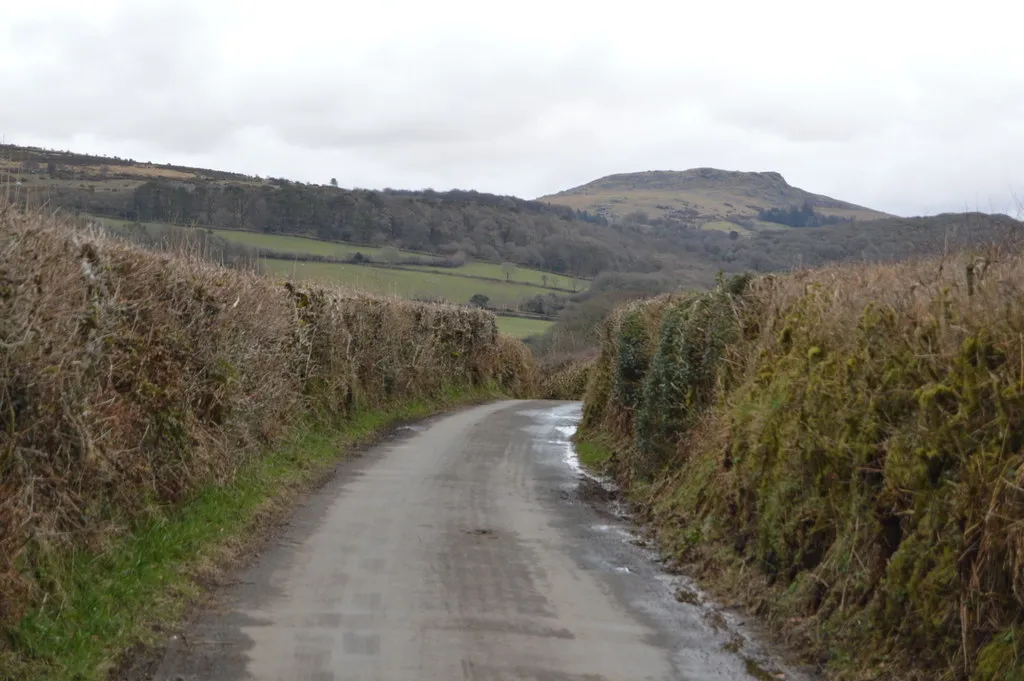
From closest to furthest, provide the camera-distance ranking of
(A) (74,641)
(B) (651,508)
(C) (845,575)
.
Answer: (A) (74,641), (C) (845,575), (B) (651,508)

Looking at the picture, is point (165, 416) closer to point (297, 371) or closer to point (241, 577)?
point (241, 577)

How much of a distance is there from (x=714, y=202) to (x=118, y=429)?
15344cm

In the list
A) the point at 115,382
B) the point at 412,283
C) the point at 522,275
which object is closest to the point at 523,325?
the point at 522,275

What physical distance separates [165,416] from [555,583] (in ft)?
13.3

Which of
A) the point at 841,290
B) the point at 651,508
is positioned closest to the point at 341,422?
the point at 651,508

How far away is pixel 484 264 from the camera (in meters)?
65.8

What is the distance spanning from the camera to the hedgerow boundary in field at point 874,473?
5.60 metres

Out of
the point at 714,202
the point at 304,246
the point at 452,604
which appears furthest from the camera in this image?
the point at 714,202

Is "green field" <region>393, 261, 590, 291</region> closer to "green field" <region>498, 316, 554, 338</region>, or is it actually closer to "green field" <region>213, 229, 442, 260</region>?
"green field" <region>498, 316, 554, 338</region>

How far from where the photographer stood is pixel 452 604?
7711 mm

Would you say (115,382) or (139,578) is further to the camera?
(115,382)

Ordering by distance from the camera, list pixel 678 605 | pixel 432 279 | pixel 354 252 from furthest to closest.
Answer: pixel 432 279 → pixel 354 252 → pixel 678 605

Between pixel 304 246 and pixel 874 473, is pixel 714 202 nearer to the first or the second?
pixel 304 246

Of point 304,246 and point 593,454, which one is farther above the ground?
point 304,246
